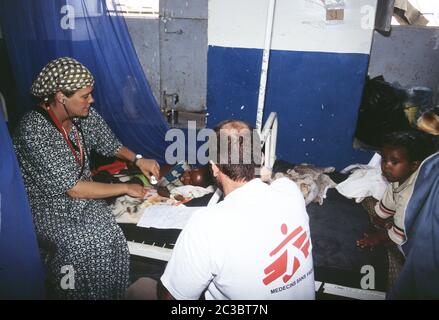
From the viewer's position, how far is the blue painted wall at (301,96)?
3.84m

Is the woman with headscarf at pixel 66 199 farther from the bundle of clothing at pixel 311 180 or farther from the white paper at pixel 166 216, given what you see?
the bundle of clothing at pixel 311 180

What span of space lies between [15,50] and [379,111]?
150 inches

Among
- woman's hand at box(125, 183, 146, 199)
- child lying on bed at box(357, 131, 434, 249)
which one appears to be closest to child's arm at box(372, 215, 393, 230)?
child lying on bed at box(357, 131, 434, 249)

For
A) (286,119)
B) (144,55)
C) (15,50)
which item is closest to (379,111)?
(286,119)

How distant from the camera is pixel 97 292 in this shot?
212 cm

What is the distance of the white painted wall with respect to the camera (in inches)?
142

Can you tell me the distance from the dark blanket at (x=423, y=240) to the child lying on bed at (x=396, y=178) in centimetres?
27

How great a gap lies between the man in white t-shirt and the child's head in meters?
1.18

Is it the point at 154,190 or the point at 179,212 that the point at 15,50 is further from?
the point at 179,212

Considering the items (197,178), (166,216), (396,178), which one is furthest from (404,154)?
(166,216)

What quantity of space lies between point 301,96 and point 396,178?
1926 mm

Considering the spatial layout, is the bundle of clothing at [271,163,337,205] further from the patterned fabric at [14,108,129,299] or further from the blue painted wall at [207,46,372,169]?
the patterned fabric at [14,108,129,299]

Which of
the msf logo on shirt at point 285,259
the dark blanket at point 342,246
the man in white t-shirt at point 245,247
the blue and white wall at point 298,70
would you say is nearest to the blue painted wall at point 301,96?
the blue and white wall at point 298,70

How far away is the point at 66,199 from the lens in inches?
84.0
